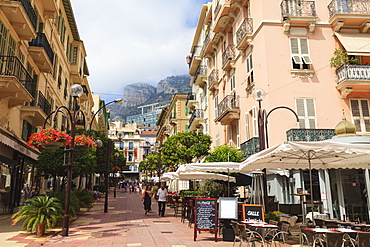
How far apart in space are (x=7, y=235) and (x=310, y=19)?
17.7 meters

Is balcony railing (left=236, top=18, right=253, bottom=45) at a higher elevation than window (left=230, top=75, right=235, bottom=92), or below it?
higher

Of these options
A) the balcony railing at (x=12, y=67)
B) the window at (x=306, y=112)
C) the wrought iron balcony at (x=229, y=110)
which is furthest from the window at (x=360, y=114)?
the balcony railing at (x=12, y=67)

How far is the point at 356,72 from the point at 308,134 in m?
4.49

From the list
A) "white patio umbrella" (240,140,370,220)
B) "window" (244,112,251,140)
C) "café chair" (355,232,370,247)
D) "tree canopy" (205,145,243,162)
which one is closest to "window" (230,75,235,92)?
"window" (244,112,251,140)

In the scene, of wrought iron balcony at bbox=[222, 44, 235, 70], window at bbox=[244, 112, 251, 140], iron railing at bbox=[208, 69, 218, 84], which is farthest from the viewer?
iron railing at bbox=[208, 69, 218, 84]

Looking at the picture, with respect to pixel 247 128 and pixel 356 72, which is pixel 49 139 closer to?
pixel 247 128

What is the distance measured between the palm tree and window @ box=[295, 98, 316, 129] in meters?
12.9

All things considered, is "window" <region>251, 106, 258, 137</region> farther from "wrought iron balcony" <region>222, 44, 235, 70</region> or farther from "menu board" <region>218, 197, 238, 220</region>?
"menu board" <region>218, 197, 238, 220</region>

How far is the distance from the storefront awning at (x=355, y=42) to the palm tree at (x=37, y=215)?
1636cm

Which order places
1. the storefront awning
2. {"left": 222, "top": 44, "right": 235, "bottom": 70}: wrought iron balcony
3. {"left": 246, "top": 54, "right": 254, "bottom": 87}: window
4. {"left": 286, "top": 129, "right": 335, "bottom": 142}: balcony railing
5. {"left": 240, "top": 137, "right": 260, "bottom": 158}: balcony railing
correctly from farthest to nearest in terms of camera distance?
{"left": 222, "top": 44, "right": 235, "bottom": 70}: wrought iron balcony → {"left": 246, "top": 54, "right": 254, "bottom": 87}: window → {"left": 240, "top": 137, "right": 260, "bottom": 158}: balcony railing → the storefront awning → {"left": 286, "top": 129, "right": 335, "bottom": 142}: balcony railing

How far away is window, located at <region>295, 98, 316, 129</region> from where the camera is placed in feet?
57.3

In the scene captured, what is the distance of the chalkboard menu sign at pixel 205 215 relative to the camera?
31.4 ft

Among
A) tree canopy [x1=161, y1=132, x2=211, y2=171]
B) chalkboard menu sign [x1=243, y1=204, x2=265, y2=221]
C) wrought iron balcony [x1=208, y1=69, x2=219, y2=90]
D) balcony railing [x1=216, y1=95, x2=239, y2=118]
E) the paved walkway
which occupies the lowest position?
the paved walkway

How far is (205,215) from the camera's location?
31.9 feet
